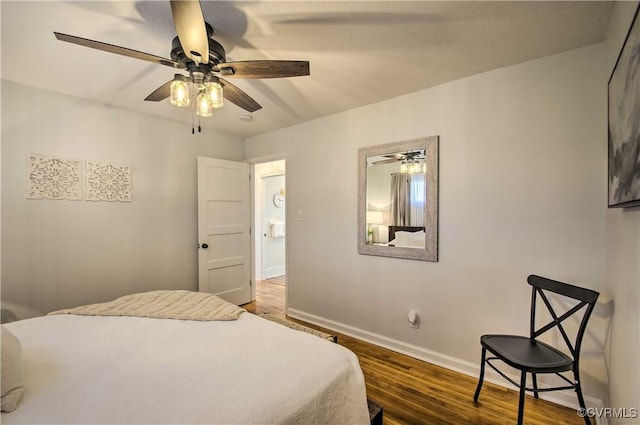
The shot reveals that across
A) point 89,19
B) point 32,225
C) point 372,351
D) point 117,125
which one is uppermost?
point 89,19

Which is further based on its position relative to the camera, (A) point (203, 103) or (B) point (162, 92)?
(B) point (162, 92)

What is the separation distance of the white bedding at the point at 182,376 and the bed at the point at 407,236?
1.39m

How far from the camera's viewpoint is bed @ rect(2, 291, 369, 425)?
975 millimetres

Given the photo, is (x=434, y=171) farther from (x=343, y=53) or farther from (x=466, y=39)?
(x=343, y=53)

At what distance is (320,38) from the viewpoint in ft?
5.80

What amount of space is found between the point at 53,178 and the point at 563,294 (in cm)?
419

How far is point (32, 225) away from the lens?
8.18 ft

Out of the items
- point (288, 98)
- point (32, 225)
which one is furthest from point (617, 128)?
point (32, 225)

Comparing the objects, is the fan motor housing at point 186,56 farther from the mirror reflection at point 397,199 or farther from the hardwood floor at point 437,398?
the hardwood floor at point 437,398

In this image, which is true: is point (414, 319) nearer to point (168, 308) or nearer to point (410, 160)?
point (410, 160)

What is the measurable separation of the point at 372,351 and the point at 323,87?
2.51 meters

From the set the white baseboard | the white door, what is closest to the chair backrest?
the white baseboard

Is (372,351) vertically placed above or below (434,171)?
below

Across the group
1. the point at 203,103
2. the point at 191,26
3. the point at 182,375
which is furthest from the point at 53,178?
the point at 182,375
